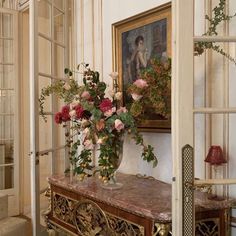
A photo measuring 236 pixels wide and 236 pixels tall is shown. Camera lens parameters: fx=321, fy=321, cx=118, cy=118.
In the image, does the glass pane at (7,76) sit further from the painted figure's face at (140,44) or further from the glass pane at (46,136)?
the painted figure's face at (140,44)

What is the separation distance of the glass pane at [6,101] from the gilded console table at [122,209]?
2047 millimetres

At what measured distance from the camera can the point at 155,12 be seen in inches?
93.7

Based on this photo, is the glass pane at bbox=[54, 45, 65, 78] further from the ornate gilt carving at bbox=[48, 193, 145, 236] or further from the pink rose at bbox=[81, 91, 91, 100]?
the ornate gilt carving at bbox=[48, 193, 145, 236]

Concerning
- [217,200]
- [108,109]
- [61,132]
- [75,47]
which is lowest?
[217,200]

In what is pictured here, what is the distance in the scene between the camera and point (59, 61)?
3.37 meters

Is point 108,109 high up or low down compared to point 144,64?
down

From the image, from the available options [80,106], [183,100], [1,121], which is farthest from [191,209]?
[1,121]

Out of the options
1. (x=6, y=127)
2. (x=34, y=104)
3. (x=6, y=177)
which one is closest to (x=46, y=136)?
(x=34, y=104)

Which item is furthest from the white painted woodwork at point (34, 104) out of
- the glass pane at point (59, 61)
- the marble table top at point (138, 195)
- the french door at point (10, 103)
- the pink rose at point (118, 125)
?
the french door at point (10, 103)

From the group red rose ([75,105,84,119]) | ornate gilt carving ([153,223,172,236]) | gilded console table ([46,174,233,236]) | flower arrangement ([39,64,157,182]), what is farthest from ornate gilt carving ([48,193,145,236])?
red rose ([75,105,84,119])

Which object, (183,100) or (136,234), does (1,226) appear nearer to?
→ (136,234)

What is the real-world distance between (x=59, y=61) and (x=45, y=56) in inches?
6.2

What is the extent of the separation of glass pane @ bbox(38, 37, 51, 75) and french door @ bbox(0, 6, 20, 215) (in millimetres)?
1139

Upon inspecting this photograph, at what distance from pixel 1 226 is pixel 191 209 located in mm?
1943
